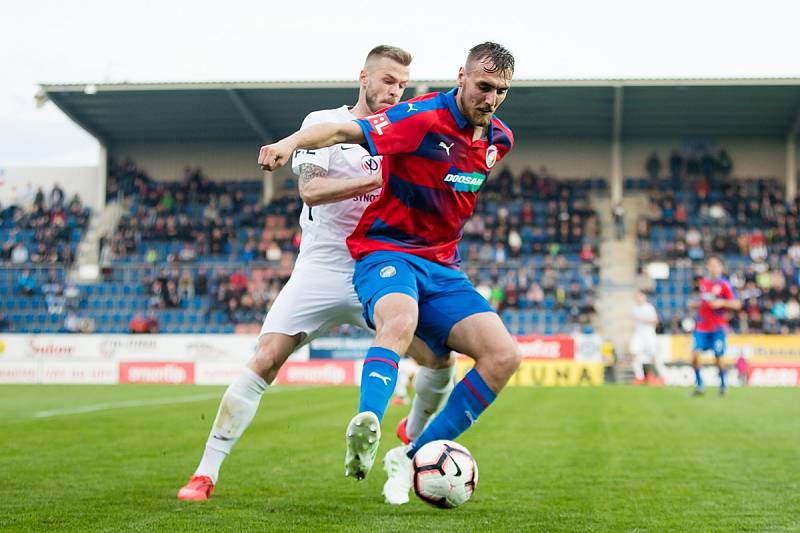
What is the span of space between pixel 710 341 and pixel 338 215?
13442mm

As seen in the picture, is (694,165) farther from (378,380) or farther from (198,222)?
(378,380)

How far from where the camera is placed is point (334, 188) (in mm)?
4934

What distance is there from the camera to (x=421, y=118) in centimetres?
484

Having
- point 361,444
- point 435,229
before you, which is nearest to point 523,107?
point 435,229

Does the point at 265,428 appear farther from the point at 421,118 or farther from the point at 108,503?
the point at 421,118

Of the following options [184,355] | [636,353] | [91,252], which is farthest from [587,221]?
[91,252]

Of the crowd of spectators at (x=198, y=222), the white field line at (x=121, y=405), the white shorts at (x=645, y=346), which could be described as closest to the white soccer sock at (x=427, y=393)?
the white field line at (x=121, y=405)

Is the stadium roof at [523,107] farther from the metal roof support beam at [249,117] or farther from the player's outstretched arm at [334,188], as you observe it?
the player's outstretched arm at [334,188]

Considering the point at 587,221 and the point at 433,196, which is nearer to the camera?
the point at 433,196

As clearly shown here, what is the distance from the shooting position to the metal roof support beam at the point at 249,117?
32.4 meters

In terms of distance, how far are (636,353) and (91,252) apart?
19.8 metres

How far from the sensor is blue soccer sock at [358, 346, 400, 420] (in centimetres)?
424

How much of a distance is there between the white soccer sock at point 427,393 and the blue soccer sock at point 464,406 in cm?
80

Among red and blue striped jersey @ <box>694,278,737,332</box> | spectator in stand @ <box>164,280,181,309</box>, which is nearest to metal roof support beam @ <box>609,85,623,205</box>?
spectator in stand @ <box>164,280,181,309</box>
